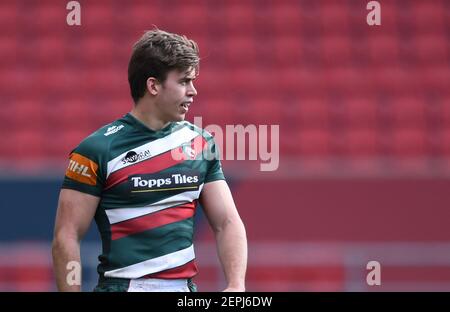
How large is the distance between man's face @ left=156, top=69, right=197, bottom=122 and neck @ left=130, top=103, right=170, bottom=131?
0.04 m

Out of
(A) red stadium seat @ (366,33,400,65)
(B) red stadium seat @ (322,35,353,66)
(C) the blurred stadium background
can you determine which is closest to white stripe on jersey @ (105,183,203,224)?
(C) the blurred stadium background

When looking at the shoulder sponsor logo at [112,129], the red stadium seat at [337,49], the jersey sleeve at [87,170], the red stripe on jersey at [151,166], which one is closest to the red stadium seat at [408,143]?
the red stadium seat at [337,49]

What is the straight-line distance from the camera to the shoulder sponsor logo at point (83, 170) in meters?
3.58

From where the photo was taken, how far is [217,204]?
379cm

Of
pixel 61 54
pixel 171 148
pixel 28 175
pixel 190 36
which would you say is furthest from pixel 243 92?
pixel 171 148

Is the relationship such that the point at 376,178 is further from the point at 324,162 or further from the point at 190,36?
the point at 190,36

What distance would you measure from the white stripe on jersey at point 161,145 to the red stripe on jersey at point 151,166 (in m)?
0.01

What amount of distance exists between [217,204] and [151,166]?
319 mm

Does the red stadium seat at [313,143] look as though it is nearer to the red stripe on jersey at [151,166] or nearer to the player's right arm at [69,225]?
the red stripe on jersey at [151,166]

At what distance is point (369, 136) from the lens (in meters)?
9.30

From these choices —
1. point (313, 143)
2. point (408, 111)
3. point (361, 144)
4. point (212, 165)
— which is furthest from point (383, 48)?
point (212, 165)
